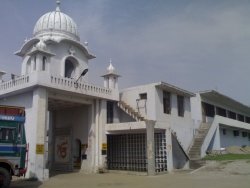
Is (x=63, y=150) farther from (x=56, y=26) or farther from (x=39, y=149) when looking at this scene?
(x=56, y=26)

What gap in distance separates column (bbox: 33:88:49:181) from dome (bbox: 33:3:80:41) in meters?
6.43

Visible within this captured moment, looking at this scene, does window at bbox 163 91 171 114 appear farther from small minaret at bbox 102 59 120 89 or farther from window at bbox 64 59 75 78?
window at bbox 64 59 75 78

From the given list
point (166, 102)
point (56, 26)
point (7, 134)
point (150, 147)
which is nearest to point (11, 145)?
point (7, 134)

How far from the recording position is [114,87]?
21.6m

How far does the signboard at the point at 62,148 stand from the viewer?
21.2 meters

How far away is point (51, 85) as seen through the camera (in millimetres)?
16828

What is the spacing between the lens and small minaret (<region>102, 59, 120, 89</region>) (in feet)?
70.4

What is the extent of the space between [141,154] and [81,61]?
307 inches

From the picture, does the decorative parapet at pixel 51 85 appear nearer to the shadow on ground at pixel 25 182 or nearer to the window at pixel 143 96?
the window at pixel 143 96

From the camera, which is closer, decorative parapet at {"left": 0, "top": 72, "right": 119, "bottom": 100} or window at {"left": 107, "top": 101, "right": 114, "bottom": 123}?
decorative parapet at {"left": 0, "top": 72, "right": 119, "bottom": 100}

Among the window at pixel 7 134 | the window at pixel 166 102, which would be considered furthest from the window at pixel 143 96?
the window at pixel 7 134

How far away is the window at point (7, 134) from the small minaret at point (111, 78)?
10308 mm

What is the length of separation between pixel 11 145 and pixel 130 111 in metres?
10.6

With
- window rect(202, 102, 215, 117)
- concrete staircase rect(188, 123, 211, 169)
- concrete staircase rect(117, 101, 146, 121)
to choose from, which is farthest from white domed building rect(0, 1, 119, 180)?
window rect(202, 102, 215, 117)
